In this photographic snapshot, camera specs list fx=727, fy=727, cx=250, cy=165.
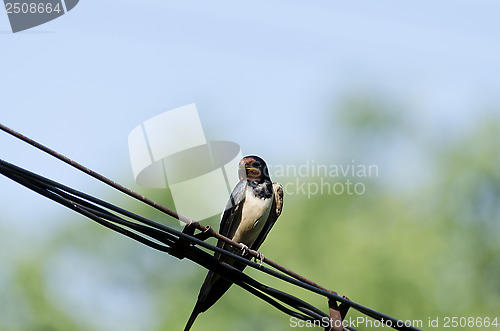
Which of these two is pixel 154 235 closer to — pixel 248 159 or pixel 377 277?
pixel 248 159

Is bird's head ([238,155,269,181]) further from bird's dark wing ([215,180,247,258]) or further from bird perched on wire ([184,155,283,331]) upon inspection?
bird's dark wing ([215,180,247,258])

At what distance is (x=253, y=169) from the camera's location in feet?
23.9

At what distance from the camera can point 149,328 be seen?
52.6 ft

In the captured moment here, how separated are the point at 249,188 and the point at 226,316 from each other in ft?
28.8

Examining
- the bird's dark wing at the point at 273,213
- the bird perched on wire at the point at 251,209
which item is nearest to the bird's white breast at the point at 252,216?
the bird perched on wire at the point at 251,209

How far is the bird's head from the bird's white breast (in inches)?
8.7

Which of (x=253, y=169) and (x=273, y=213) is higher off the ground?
(x=253, y=169)

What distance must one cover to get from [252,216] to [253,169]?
1.84 ft

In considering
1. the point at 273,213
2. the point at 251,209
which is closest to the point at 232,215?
the point at 251,209

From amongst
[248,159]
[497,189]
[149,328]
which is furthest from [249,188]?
[497,189]

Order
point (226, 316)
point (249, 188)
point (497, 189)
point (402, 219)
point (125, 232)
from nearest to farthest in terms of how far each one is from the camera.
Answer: point (125, 232) → point (249, 188) → point (226, 316) → point (402, 219) → point (497, 189)

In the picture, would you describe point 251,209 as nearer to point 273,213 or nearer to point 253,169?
point 273,213

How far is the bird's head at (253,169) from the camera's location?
7.27m

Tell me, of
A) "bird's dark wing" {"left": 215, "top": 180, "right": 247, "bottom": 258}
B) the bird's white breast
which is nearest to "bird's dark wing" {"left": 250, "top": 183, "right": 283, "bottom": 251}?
the bird's white breast
